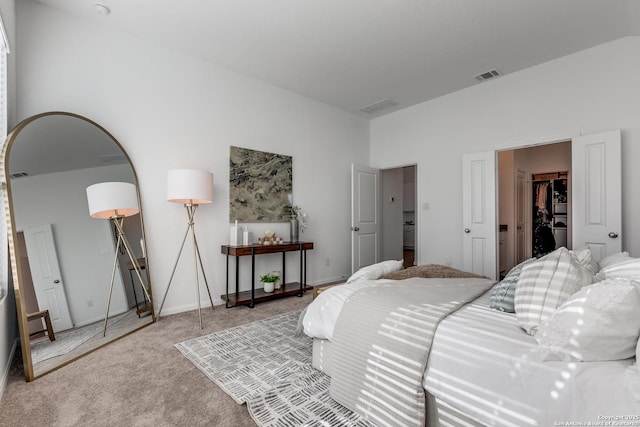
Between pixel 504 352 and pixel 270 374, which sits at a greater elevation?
pixel 504 352

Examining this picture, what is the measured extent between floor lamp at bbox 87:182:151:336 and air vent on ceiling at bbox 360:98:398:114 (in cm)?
373

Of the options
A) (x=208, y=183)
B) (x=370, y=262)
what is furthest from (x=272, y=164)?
(x=370, y=262)

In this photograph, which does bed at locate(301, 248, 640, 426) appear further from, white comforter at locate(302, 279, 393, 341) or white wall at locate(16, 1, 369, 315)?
white wall at locate(16, 1, 369, 315)

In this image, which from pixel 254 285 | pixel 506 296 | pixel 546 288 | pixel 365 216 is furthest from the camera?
pixel 365 216

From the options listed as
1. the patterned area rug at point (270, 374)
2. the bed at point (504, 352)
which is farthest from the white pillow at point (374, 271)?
the patterned area rug at point (270, 374)

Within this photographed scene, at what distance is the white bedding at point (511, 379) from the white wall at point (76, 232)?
8.79 ft

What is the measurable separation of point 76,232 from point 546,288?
10.6ft

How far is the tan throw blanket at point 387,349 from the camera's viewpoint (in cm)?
142

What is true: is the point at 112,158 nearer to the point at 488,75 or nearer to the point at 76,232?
the point at 76,232

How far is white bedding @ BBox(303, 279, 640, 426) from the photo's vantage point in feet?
3.33

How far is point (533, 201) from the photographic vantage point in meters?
6.18

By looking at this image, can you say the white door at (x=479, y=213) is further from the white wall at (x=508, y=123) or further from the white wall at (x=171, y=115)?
the white wall at (x=171, y=115)

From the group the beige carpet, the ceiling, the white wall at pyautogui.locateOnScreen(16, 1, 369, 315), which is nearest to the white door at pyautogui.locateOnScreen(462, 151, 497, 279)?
the ceiling

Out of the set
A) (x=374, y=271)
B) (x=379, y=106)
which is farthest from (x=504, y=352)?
(x=379, y=106)
